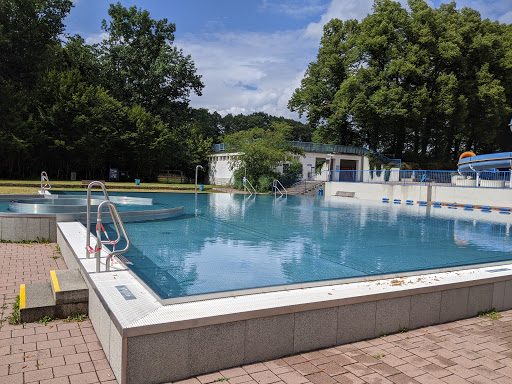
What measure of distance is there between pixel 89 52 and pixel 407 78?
2923 centimetres

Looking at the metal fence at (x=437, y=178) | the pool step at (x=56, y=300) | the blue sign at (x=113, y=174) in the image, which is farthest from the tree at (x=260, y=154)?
the pool step at (x=56, y=300)

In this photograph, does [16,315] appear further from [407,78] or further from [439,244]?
[407,78]

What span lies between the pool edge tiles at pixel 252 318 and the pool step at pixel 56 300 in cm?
18

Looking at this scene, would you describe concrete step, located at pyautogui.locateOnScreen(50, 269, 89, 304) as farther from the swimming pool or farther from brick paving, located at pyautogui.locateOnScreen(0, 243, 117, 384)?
the swimming pool

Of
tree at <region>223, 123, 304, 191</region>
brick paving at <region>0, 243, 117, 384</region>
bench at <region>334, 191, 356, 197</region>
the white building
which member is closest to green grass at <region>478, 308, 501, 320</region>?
brick paving at <region>0, 243, 117, 384</region>

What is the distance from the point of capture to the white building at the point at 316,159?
3531 cm

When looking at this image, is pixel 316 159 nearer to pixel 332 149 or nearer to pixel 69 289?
pixel 332 149

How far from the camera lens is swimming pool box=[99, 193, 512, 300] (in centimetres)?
492

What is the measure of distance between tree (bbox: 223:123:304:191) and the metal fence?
483cm

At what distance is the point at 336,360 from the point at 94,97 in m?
31.1

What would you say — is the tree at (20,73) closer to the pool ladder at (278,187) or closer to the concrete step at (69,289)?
the pool ladder at (278,187)

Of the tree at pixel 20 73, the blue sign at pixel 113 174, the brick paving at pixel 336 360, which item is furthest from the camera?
the blue sign at pixel 113 174

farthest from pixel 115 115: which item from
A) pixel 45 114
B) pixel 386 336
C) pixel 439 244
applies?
pixel 386 336

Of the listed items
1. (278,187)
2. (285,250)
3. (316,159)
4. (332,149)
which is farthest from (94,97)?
(285,250)
